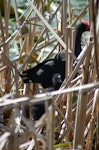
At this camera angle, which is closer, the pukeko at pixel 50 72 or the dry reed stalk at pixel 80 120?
the dry reed stalk at pixel 80 120

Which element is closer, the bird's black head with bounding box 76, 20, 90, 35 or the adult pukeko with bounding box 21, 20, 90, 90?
the adult pukeko with bounding box 21, 20, 90, 90

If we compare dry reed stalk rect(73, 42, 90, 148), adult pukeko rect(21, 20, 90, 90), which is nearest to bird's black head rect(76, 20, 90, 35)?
adult pukeko rect(21, 20, 90, 90)

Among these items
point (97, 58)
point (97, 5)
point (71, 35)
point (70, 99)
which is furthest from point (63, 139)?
point (97, 5)

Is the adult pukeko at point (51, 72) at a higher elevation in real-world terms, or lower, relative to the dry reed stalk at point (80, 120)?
lower

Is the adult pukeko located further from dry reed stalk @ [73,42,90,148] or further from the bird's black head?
dry reed stalk @ [73,42,90,148]

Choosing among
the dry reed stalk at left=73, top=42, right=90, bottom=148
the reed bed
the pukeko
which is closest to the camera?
the reed bed

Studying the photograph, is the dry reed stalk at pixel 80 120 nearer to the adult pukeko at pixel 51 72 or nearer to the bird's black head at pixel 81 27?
the adult pukeko at pixel 51 72

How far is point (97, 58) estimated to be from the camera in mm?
1797

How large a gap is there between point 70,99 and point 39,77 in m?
0.83

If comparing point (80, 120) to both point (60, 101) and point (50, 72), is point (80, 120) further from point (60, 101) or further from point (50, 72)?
point (50, 72)

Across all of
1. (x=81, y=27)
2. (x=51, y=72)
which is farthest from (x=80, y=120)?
(x=81, y=27)

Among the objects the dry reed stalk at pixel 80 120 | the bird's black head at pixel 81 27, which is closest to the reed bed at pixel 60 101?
the dry reed stalk at pixel 80 120

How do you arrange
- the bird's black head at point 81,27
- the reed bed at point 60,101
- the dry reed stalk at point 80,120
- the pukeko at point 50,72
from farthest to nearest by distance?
the bird's black head at point 81,27 → the pukeko at point 50,72 → the dry reed stalk at point 80,120 → the reed bed at point 60,101

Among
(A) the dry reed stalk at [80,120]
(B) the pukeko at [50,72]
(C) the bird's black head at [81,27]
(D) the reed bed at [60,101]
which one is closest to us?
(D) the reed bed at [60,101]
